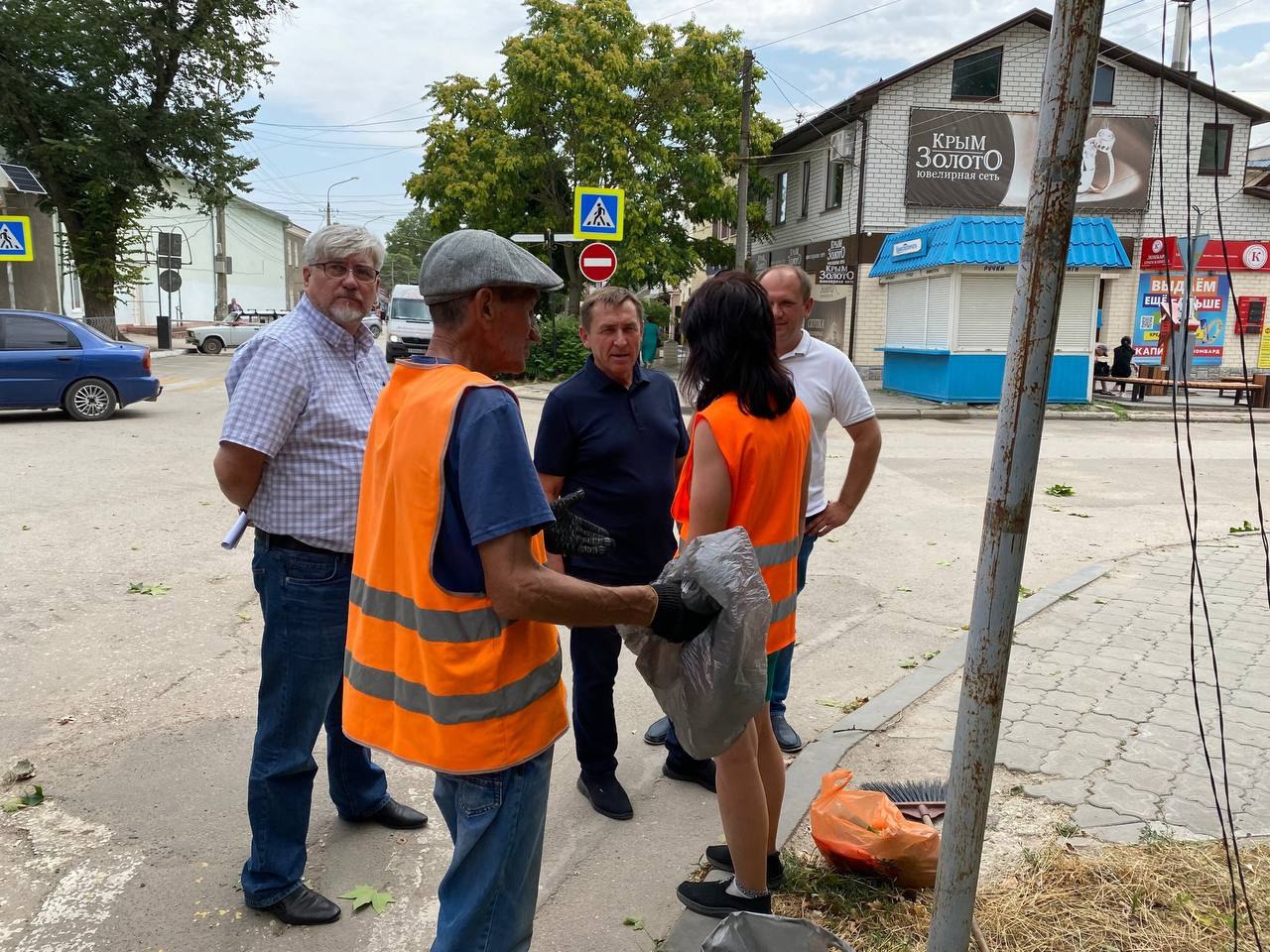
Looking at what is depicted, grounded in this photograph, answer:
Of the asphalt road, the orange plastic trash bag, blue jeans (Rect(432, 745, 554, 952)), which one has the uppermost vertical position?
blue jeans (Rect(432, 745, 554, 952))

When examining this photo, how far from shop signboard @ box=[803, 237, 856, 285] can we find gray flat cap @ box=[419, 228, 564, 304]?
2292 centimetres

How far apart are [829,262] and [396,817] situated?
24.2m

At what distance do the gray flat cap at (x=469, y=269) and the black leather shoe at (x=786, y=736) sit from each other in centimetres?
276

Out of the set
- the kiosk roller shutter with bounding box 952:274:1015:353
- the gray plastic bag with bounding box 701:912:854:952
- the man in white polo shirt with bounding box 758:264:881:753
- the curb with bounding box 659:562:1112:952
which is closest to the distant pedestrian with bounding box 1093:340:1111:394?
the kiosk roller shutter with bounding box 952:274:1015:353

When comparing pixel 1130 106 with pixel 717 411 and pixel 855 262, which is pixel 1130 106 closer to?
pixel 855 262

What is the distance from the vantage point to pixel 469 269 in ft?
6.43

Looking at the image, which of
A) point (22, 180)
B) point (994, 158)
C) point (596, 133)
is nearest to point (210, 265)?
point (596, 133)

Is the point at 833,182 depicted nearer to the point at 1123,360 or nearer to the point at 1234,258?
the point at 1123,360

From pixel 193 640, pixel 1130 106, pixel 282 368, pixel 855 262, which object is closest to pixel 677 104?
pixel 855 262

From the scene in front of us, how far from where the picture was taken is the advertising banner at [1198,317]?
25.4 meters

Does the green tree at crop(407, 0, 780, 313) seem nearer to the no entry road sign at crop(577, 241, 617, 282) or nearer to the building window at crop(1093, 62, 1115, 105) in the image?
the building window at crop(1093, 62, 1115, 105)

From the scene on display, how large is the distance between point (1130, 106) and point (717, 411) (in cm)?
2758

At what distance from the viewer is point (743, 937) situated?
8.02ft

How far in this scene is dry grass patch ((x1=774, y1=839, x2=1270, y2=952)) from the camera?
2666 millimetres
